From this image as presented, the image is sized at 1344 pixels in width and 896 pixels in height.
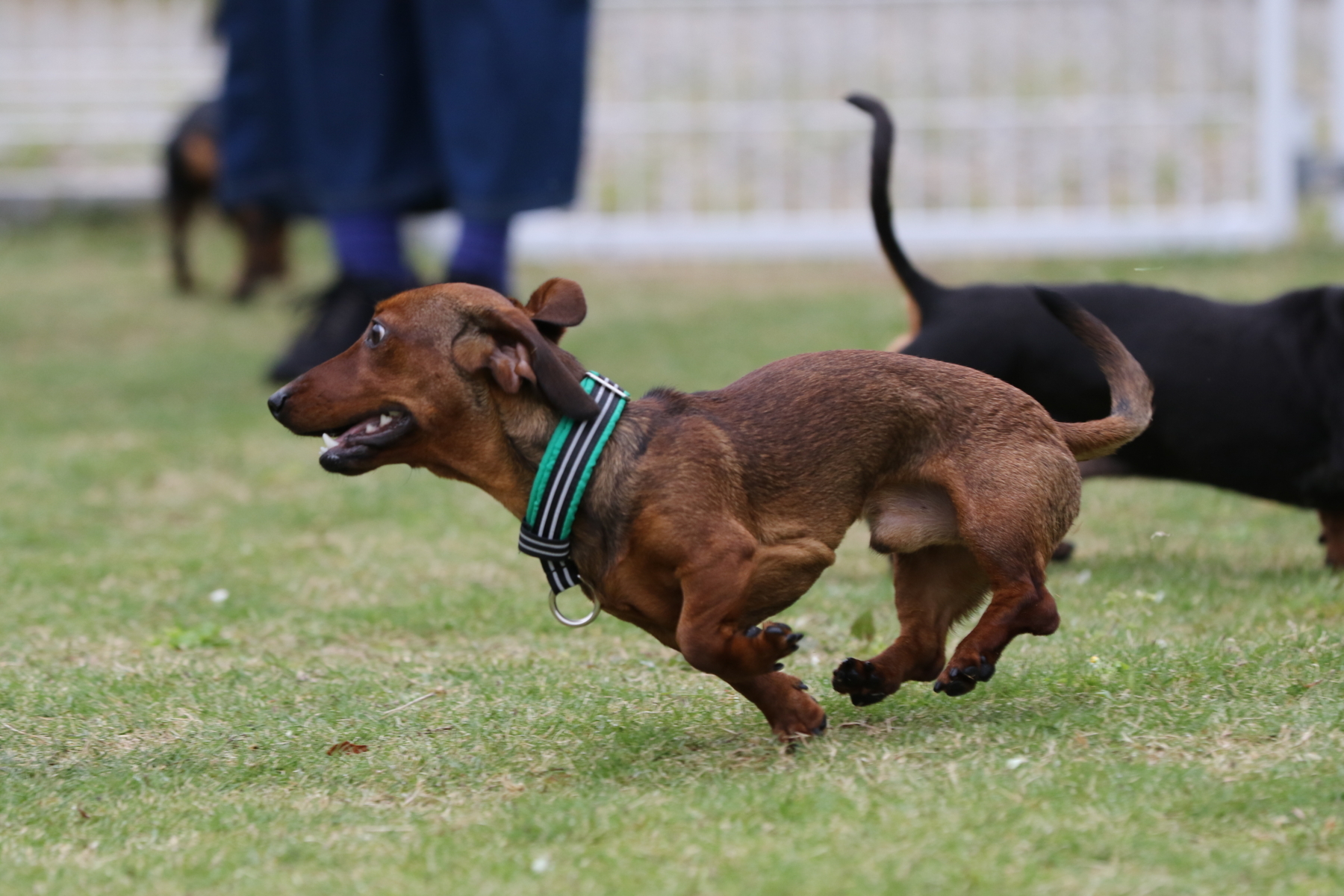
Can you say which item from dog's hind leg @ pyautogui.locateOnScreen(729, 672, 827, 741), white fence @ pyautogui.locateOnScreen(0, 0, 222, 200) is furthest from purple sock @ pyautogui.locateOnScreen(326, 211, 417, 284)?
white fence @ pyautogui.locateOnScreen(0, 0, 222, 200)

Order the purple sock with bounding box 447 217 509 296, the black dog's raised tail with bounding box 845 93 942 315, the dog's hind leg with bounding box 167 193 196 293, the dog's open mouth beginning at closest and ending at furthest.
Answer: the dog's open mouth < the black dog's raised tail with bounding box 845 93 942 315 < the purple sock with bounding box 447 217 509 296 < the dog's hind leg with bounding box 167 193 196 293

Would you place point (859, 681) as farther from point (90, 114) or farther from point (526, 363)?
point (90, 114)

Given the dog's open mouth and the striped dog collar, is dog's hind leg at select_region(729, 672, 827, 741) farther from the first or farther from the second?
the dog's open mouth

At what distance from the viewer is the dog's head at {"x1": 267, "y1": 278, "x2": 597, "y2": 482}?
2.98m

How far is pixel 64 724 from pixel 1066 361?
103 inches

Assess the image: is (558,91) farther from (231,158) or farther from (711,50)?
(711,50)

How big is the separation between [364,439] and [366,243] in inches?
174

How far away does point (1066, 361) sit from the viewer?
432 cm

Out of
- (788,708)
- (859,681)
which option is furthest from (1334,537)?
(788,708)

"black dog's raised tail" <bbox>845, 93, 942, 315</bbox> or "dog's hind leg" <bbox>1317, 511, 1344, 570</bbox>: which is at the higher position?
"black dog's raised tail" <bbox>845, 93, 942, 315</bbox>

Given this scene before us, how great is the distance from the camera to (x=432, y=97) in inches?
279

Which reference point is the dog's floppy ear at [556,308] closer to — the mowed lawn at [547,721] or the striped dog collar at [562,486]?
the striped dog collar at [562,486]

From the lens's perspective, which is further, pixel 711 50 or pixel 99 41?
pixel 99 41

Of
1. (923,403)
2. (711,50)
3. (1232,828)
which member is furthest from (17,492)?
(711,50)
